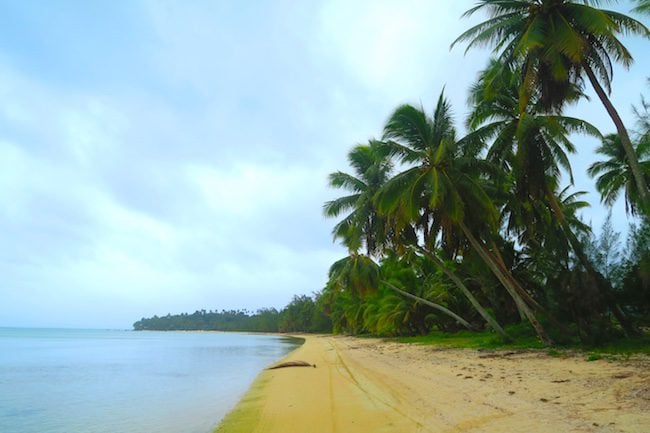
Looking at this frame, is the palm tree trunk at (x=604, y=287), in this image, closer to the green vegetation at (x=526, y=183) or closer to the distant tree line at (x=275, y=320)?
the green vegetation at (x=526, y=183)

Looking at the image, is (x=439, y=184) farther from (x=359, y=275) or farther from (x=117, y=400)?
(x=359, y=275)

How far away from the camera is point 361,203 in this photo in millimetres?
23453

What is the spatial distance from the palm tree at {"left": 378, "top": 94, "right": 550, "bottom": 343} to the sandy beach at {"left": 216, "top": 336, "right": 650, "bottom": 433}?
5.47 metres

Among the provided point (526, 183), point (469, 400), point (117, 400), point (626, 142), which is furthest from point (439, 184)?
point (117, 400)

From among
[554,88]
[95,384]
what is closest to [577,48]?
[554,88]

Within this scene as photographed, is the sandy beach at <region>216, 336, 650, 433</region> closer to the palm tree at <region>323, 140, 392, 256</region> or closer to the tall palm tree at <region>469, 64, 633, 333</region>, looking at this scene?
the tall palm tree at <region>469, 64, 633, 333</region>

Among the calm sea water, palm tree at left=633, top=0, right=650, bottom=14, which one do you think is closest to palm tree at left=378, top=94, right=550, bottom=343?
palm tree at left=633, top=0, right=650, bottom=14

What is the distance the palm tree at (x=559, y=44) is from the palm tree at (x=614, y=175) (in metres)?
9.70

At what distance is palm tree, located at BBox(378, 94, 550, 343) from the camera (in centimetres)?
1672

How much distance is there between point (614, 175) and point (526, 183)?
12.8 metres

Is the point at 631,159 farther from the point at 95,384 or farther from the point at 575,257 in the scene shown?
the point at 95,384

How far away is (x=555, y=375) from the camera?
9.78 m

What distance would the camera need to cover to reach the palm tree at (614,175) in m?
22.7

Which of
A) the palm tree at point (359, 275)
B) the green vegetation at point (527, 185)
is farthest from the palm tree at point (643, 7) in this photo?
the palm tree at point (359, 275)
